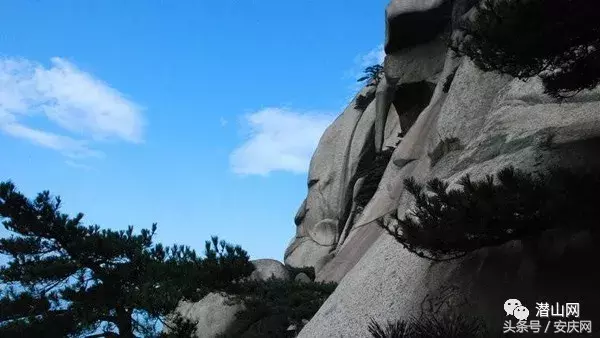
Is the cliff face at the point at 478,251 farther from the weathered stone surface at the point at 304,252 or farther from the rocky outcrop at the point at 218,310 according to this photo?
the weathered stone surface at the point at 304,252

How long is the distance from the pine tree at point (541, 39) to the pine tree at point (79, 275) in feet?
25.1

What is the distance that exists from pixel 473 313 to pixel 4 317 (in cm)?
1210

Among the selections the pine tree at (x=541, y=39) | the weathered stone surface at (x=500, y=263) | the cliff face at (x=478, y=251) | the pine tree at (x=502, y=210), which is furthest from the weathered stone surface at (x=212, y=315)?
the pine tree at (x=541, y=39)

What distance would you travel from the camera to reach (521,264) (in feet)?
22.4

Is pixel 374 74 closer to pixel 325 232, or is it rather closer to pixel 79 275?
pixel 325 232

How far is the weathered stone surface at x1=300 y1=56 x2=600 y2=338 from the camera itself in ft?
21.6

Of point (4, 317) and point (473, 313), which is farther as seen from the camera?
point (4, 317)

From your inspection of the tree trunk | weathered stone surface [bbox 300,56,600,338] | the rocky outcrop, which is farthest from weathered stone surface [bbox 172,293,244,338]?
weathered stone surface [bbox 300,56,600,338]

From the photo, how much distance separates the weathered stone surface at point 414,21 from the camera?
18953mm

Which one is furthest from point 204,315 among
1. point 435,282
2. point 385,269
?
point 435,282

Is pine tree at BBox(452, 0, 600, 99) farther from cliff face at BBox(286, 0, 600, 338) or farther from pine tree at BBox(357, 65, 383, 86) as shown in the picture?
pine tree at BBox(357, 65, 383, 86)

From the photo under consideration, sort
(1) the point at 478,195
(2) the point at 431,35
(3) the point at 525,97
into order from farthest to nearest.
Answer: (2) the point at 431,35 < (3) the point at 525,97 < (1) the point at 478,195

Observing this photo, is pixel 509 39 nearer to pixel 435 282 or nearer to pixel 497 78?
pixel 435 282

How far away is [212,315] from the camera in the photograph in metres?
18.1
